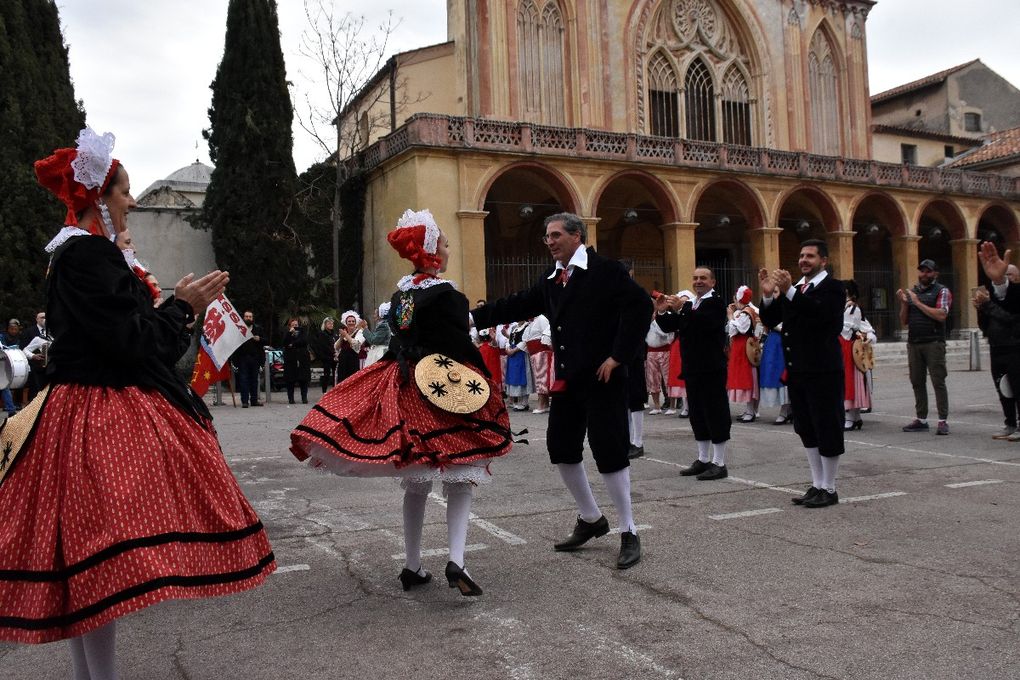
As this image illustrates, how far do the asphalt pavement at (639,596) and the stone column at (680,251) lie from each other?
20.1 m

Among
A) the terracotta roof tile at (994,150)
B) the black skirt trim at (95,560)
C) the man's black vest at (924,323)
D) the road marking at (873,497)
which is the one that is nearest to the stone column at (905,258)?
the terracotta roof tile at (994,150)

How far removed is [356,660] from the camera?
11.3ft

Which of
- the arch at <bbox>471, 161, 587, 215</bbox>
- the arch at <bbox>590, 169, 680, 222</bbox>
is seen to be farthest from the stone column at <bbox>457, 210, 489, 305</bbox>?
the arch at <bbox>590, 169, 680, 222</bbox>

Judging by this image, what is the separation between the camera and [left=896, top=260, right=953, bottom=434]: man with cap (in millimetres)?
10281

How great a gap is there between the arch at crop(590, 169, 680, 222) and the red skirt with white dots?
944 inches

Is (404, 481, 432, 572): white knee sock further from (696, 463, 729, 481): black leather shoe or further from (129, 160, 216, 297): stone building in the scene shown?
(129, 160, 216, 297): stone building

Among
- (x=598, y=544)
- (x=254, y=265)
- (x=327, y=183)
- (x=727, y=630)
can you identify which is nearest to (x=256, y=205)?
(x=254, y=265)

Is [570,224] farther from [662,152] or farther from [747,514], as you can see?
[662,152]

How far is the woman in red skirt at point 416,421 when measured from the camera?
416 centimetres

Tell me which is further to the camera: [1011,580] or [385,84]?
[385,84]

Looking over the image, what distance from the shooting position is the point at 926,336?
34.8 feet

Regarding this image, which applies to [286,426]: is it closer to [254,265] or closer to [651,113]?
[254,265]

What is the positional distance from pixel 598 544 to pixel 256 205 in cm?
2083

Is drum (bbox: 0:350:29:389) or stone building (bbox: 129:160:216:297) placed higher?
stone building (bbox: 129:160:216:297)
